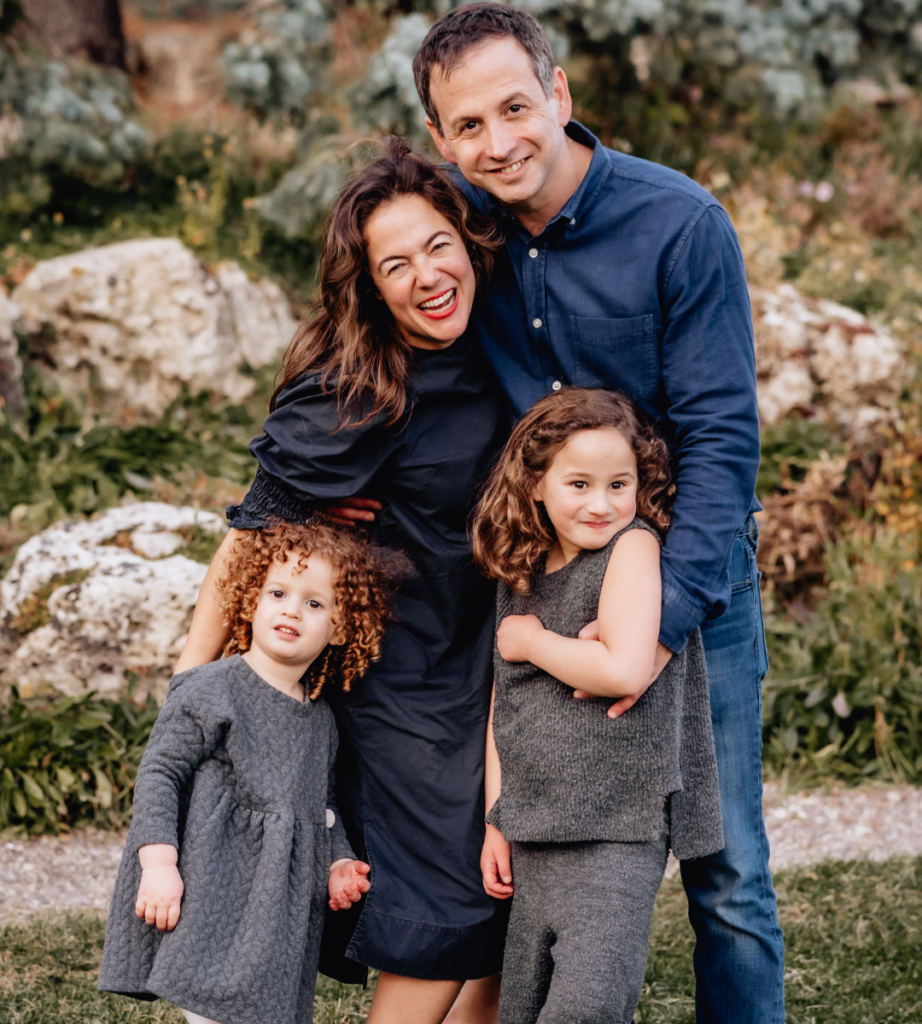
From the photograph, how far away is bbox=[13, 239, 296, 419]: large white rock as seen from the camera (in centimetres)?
562

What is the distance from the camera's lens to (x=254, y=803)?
6.48ft

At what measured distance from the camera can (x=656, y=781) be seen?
1.97m

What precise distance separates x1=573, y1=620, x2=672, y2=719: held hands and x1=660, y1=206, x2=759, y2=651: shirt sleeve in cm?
2

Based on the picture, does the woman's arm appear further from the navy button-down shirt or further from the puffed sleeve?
the navy button-down shirt

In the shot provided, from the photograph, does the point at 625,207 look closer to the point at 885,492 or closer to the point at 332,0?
the point at 885,492

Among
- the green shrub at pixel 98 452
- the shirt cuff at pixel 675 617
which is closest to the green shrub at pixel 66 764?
the green shrub at pixel 98 452

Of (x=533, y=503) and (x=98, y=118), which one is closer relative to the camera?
(x=533, y=503)

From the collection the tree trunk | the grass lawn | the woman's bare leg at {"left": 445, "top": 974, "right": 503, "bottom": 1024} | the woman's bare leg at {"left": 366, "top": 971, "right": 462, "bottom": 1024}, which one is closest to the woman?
the woman's bare leg at {"left": 366, "top": 971, "right": 462, "bottom": 1024}

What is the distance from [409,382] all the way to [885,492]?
11.1 ft

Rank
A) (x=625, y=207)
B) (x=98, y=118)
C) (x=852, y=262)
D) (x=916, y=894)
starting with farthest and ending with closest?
(x=852, y=262)
(x=98, y=118)
(x=916, y=894)
(x=625, y=207)

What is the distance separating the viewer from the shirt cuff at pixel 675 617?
197 centimetres

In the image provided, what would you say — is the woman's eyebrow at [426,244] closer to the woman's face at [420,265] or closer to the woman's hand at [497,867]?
the woman's face at [420,265]

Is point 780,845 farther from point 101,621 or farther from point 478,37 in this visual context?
point 478,37

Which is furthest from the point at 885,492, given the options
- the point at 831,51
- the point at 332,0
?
the point at 332,0
